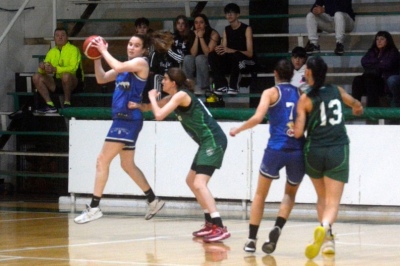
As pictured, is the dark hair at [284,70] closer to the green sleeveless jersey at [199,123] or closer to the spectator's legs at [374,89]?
the green sleeveless jersey at [199,123]

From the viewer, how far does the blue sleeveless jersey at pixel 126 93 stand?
1068 cm

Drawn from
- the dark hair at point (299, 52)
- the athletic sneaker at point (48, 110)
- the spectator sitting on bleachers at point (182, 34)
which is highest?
the spectator sitting on bleachers at point (182, 34)

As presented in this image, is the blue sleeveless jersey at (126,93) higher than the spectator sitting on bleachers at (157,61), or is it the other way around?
the spectator sitting on bleachers at (157,61)

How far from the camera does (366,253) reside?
891 centimetres

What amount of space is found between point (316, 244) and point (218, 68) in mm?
7649

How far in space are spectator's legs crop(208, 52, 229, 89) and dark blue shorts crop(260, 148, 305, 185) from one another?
22.4 ft

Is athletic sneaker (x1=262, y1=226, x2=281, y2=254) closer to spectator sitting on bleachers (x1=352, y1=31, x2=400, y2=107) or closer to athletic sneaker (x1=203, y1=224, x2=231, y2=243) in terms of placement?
athletic sneaker (x1=203, y1=224, x2=231, y2=243)

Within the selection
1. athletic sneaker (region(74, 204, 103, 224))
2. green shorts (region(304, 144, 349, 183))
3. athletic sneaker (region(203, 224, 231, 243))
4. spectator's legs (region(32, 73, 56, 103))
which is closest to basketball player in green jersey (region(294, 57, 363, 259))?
green shorts (region(304, 144, 349, 183))

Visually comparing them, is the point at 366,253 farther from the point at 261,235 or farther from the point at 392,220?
the point at 392,220

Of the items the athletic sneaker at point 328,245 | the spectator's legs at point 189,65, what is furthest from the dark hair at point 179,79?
the spectator's legs at point 189,65

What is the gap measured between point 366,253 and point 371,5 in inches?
346

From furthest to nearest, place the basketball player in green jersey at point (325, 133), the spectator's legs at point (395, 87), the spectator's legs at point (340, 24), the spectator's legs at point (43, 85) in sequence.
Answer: the spectator's legs at point (43, 85) → the spectator's legs at point (340, 24) → the spectator's legs at point (395, 87) → the basketball player in green jersey at point (325, 133)

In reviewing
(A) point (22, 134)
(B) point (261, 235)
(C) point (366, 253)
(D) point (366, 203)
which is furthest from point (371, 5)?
(C) point (366, 253)

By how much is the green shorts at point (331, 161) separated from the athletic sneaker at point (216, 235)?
1.62 meters
